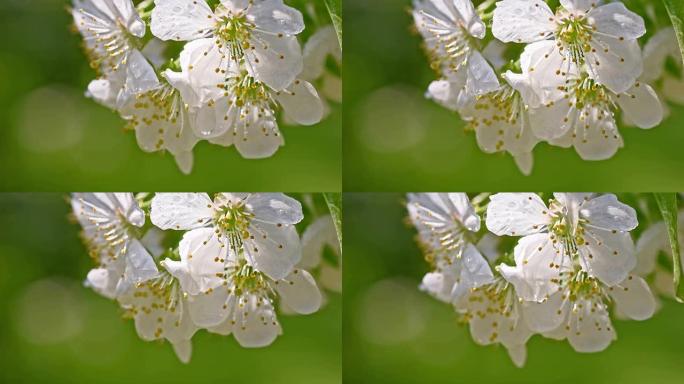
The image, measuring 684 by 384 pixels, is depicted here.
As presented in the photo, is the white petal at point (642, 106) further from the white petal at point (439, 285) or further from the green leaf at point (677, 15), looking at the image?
the white petal at point (439, 285)

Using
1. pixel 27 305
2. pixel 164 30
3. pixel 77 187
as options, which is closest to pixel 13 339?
pixel 27 305

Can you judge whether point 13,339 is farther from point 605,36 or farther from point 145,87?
point 605,36

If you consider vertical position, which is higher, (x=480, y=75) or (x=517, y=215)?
(x=480, y=75)

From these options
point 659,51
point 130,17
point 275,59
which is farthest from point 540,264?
point 130,17

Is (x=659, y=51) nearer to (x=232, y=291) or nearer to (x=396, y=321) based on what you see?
(x=396, y=321)

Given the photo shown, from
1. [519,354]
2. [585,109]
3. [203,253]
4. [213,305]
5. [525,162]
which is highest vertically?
[585,109]

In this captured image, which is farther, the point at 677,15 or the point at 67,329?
the point at 67,329

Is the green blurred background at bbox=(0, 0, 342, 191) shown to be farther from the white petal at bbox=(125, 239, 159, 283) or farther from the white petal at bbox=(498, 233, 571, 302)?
the white petal at bbox=(498, 233, 571, 302)

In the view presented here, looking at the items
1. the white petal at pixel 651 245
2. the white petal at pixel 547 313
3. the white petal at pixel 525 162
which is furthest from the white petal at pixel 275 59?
the white petal at pixel 651 245
